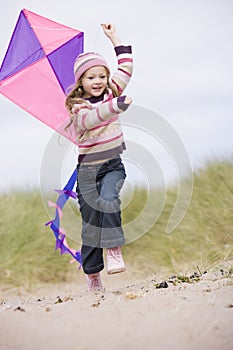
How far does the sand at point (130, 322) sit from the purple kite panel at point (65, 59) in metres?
1.62

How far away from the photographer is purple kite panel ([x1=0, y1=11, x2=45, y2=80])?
406 centimetres

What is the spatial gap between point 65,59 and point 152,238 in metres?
2.86

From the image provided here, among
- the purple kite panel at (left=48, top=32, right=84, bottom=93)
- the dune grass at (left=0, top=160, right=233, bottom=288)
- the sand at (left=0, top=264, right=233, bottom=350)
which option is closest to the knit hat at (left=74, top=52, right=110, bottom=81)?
the purple kite panel at (left=48, top=32, right=84, bottom=93)

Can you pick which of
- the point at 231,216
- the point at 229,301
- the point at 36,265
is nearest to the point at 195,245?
the point at 231,216

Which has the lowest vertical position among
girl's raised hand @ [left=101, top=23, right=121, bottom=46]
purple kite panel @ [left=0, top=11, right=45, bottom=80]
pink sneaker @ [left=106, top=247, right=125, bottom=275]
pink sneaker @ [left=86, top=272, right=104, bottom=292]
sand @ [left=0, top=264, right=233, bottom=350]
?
sand @ [left=0, top=264, right=233, bottom=350]

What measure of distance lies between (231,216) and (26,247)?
2.12m

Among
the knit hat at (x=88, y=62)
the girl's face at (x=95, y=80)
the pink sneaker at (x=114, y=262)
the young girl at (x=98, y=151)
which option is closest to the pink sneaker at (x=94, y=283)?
the young girl at (x=98, y=151)

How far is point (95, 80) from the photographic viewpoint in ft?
11.6

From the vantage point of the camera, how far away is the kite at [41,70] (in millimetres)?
4051

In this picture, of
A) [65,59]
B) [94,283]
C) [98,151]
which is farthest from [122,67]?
[94,283]

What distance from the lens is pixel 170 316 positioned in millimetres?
2586

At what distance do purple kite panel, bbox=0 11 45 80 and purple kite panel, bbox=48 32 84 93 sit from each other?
0.09 m

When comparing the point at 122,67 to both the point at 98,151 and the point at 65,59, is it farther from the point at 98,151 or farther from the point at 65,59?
the point at 65,59

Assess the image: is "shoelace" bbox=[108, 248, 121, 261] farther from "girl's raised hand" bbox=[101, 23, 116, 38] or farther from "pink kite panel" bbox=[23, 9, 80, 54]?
"pink kite panel" bbox=[23, 9, 80, 54]
